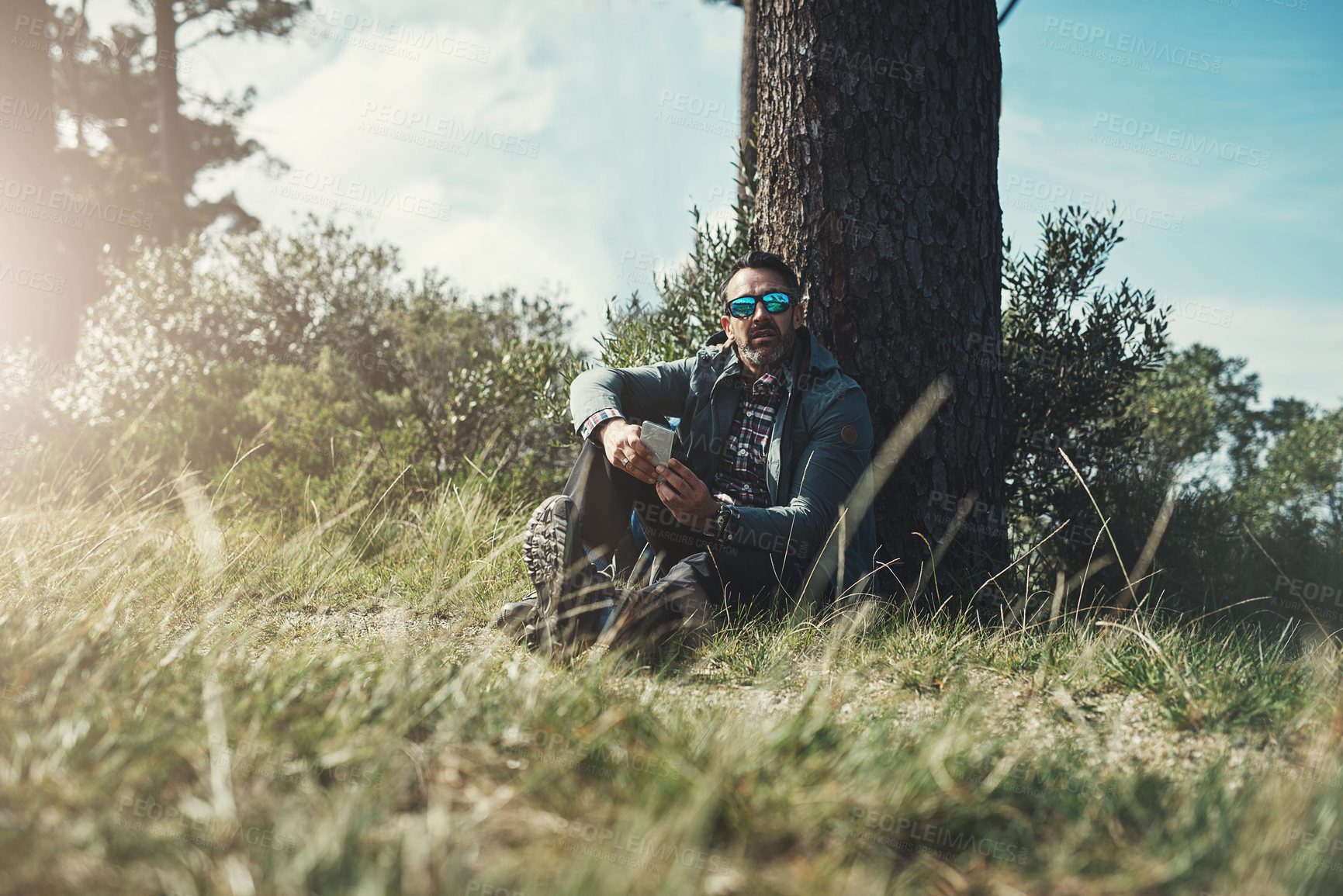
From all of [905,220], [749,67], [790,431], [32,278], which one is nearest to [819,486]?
[790,431]

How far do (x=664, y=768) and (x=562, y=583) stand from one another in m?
1.14

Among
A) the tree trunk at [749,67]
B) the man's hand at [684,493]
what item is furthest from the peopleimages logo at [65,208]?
the man's hand at [684,493]

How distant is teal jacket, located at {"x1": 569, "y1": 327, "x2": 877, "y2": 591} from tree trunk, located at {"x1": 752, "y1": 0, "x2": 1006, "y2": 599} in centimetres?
42

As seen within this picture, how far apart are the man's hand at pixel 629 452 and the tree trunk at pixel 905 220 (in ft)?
4.32

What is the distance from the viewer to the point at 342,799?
1370 mm

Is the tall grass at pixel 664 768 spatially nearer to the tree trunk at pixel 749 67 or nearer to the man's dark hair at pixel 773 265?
the man's dark hair at pixel 773 265

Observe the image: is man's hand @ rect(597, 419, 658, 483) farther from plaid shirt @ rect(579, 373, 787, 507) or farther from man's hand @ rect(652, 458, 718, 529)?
plaid shirt @ rect(579, 373, 787, 507)

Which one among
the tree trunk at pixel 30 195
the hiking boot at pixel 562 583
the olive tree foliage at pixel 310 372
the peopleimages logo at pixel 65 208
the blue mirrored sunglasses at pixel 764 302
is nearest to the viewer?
the hiking boot at pixel 562 583

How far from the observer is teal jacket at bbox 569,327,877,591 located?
3.06 m

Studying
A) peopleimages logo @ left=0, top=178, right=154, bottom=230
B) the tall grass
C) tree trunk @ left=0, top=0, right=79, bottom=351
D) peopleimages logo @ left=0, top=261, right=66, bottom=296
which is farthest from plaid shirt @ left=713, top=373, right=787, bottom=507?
peopleimages logo @ left=0, top=261, right=66, bottom=296

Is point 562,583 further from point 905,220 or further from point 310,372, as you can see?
point 310,372

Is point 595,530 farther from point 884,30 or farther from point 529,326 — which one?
point 529,326

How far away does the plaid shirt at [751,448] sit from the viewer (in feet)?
11.6

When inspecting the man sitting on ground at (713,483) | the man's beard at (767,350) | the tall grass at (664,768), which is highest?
the man's beard at (767,350)
